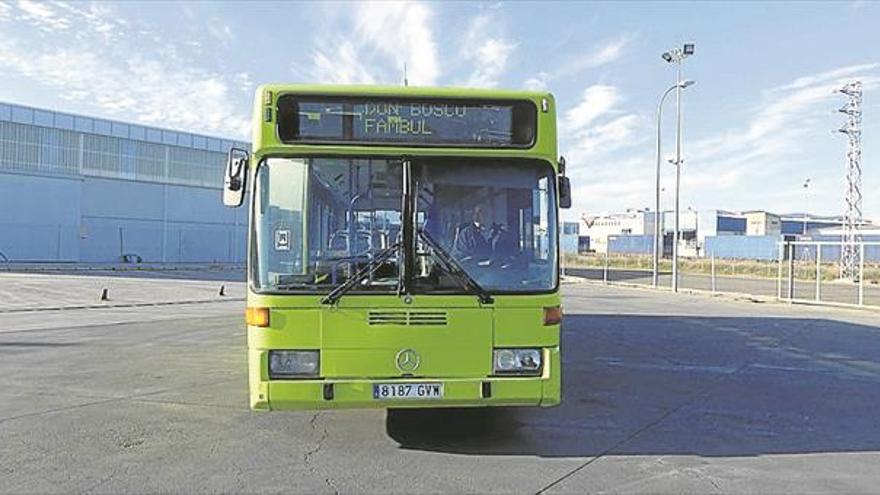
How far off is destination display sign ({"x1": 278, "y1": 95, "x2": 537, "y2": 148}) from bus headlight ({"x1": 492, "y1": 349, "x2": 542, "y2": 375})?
1.69 m

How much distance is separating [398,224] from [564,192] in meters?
1.46

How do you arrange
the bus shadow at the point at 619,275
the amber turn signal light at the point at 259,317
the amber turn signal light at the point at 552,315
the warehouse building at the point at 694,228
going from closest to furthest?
the amber turn signal light at the point at 259,317 < the amber turn signal light at the point at 552,315 < the bus shadow at the point at 619,275 < the warehouse building at the point at 694,228

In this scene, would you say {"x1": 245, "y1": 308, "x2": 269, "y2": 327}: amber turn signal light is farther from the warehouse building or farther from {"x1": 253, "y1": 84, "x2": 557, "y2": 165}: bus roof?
the warehouse building

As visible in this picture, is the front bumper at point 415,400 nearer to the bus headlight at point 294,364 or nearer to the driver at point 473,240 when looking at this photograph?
the bus headlight at point 294,364

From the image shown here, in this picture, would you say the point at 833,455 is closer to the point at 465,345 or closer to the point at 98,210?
the point at 465,345

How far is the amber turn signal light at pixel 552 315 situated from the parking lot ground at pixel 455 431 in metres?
1.13

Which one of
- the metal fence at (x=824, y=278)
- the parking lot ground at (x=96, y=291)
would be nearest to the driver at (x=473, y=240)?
the parking lot ground at (x=96, y=291)

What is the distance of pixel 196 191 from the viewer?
206 ft

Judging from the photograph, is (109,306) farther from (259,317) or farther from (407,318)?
(407,318)

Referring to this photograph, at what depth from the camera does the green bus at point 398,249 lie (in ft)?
20.0

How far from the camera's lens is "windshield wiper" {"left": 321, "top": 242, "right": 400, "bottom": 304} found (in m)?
6.09

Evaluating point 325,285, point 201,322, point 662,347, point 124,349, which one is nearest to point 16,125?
point 201,322

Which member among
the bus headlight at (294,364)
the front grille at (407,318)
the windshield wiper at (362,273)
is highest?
the windshield wiper at (362,273)

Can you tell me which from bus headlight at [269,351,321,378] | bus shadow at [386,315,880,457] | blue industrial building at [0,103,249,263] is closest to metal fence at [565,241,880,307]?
bus shadow at [386,315,880,457]
